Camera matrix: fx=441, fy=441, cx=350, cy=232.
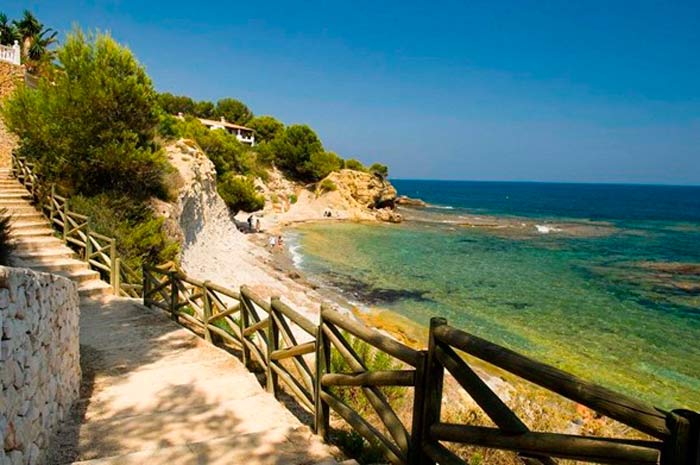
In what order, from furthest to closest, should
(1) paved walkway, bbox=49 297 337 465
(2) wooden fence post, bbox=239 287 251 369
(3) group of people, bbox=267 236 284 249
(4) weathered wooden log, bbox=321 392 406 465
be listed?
(3) group of people, bbox=267 236 284 249 < (2) wooden fence post, bbox=239 287 251 369 < (1) paved walkway, bbox=49 297 337 465 < (4) weathered wooden log, bbox=321 392 406 465

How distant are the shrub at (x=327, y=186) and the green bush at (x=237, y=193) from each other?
20.2 metres

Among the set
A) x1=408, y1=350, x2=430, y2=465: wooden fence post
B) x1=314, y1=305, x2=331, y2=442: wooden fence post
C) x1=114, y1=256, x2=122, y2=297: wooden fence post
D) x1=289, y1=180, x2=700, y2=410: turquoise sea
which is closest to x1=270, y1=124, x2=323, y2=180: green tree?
x1=289, y1=180, x2=700, y2=410: turquoise sea

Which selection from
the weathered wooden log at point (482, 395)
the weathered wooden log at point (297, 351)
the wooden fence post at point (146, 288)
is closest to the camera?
the weathered wooden log at point (482, 395)

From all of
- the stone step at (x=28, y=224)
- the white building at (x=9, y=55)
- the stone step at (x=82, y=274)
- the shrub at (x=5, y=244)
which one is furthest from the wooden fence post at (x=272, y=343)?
the white building at (x=9, y=55)

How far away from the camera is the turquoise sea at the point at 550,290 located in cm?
1473

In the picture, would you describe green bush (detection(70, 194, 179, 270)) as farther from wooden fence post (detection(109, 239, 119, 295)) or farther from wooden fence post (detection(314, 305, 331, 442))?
wooden fence post (detection(314, 305, 331, 442))

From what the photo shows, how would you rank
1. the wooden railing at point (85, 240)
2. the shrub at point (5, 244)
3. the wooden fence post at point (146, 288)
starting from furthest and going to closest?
the wooden railing at point (85, 240)
the shrub at point (5, 244)
the wooden fence post at point (146, 288)

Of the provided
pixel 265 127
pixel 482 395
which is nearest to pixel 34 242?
pixel 482 395

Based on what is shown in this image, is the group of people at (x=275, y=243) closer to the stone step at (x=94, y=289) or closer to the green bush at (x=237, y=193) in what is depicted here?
the green bush at (x=237, y=193)

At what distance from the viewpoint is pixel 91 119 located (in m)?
15.5

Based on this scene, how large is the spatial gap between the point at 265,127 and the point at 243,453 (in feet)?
236

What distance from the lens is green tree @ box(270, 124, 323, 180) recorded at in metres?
58.6

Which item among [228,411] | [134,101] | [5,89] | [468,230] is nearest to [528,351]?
[228,411]

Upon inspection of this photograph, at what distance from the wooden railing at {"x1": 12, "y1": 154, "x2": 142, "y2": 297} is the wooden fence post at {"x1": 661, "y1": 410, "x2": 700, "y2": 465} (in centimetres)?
1176
